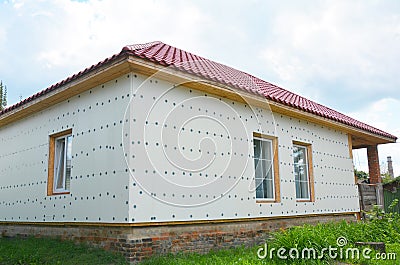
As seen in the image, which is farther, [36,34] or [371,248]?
[36,34]

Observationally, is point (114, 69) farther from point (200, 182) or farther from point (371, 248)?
point (371, 248)

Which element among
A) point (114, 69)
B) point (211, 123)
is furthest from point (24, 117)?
point (211, 123)

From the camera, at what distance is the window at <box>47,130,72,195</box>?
27.8 ft

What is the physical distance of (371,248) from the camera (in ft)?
22.9

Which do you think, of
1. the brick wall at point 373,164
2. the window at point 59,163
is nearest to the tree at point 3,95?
the window at point 59,163

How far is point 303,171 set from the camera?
10852 mm

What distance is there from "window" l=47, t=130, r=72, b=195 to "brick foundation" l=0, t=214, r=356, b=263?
0.89 m

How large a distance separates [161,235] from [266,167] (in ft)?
12.6

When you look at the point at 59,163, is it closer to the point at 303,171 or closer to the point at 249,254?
the point at 249,254

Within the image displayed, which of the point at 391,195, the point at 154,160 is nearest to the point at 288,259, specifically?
the point at 154,160

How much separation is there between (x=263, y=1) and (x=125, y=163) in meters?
5.33

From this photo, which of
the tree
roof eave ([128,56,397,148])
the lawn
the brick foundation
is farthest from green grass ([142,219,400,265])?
the tree

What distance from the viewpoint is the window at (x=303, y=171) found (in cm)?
1058

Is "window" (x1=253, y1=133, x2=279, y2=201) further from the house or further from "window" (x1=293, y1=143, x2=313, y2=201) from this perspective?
"window" (x1=293, y1=143, x2=313, y2=201)
